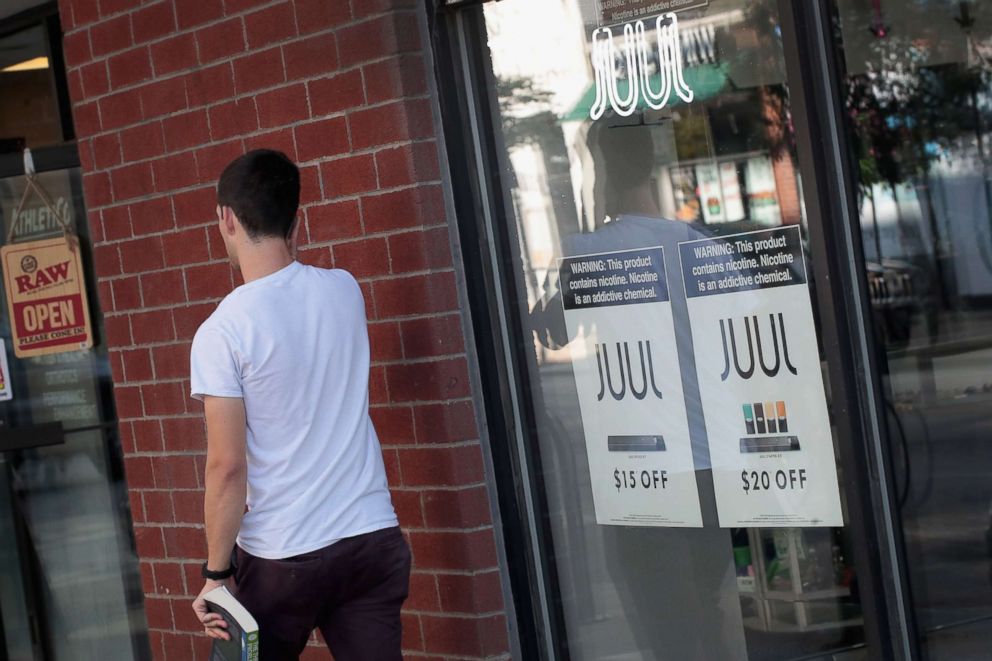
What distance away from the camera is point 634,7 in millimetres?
3627

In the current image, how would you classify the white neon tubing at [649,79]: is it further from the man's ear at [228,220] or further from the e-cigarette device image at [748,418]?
the man's ear at [228,220]

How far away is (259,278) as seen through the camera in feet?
10.5

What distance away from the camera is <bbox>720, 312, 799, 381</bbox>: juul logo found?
3.41 metres

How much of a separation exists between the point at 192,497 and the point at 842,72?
271cm

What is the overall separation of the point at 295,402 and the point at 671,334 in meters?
1.17

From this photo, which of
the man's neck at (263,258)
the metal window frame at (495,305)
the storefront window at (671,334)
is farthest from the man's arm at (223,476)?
the storefront window at (671,334)

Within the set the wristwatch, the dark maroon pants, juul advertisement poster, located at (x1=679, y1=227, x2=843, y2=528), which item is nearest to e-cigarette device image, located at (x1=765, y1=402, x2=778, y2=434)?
juul advertisement poster, located at (x1=679, y1=227, x2=843, y2=528)

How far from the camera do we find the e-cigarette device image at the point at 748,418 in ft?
11.5

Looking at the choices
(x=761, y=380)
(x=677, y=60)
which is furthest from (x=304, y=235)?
(x=761, y=380)

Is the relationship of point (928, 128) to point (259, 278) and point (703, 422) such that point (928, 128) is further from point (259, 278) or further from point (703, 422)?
point (259, 278)

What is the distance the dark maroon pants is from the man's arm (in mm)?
123

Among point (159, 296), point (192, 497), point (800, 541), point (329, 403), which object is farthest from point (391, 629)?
point (159, 296)

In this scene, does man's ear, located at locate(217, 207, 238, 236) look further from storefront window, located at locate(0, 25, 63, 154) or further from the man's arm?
storefront window, located at locate(0, 25, 63, 154)

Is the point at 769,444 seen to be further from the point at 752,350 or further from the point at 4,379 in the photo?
the point at 4,379
